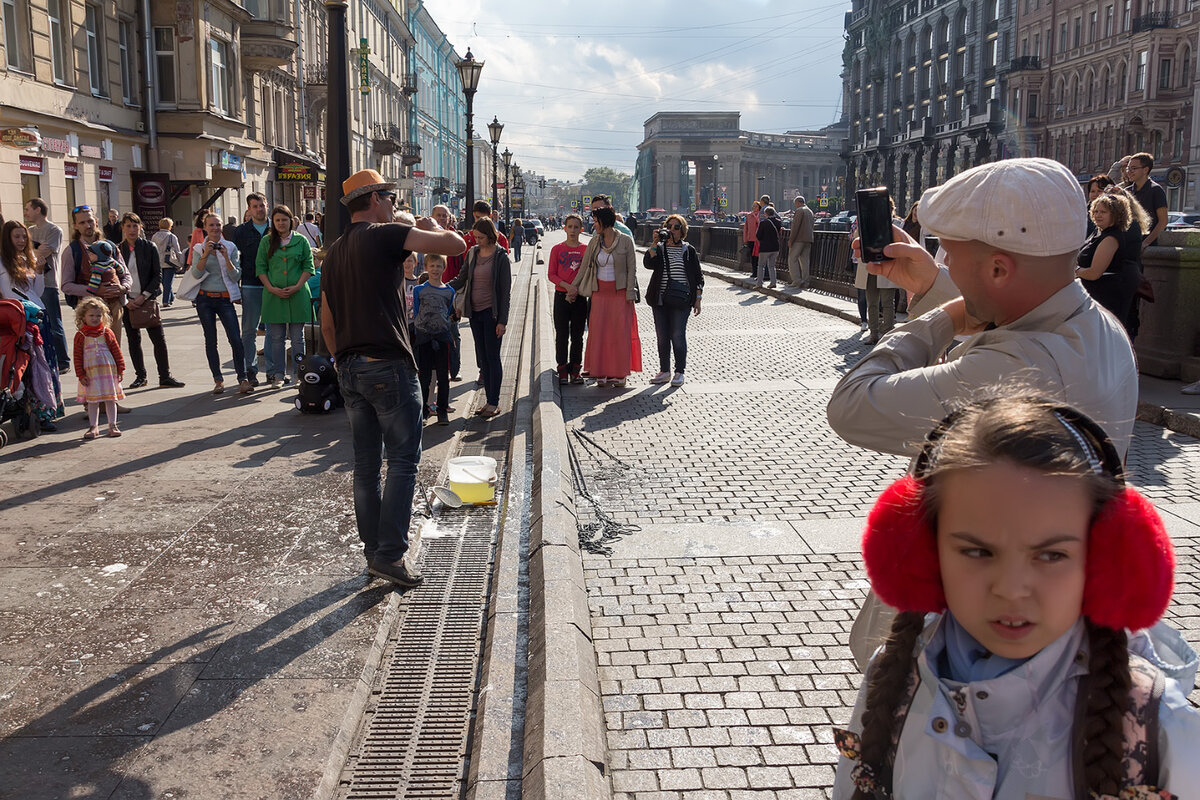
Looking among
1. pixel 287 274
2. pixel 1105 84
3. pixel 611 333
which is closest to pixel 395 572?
pixel 287 274

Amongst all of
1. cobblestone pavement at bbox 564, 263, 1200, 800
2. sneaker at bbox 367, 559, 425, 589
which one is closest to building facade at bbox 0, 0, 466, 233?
cobblestone pavement at bbox 564, 263, 1200, 800

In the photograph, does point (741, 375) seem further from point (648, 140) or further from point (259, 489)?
point (648, 140)

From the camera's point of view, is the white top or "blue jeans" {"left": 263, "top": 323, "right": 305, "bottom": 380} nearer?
"blue jeans" {"left": 263, "top": 323, "right": 305, "bottom": 380}

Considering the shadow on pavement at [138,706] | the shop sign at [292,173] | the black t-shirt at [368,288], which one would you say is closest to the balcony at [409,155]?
the shop sign at [292,173]

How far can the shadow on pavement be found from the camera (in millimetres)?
3490

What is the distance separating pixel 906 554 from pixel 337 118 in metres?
8.48

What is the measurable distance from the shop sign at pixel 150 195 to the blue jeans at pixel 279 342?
17.3 meters

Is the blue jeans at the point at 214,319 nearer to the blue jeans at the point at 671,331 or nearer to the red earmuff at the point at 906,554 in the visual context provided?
the blue jeans at the point at 671,331

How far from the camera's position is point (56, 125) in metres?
21.7

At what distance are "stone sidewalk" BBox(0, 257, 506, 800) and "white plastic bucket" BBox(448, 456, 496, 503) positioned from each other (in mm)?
511

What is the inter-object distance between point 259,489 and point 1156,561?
643 cm

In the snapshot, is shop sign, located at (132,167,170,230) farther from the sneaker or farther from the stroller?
the sneaker

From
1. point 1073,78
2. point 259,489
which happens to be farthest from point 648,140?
point 259,489

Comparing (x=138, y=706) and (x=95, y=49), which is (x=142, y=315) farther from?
(x=95, y=49)
